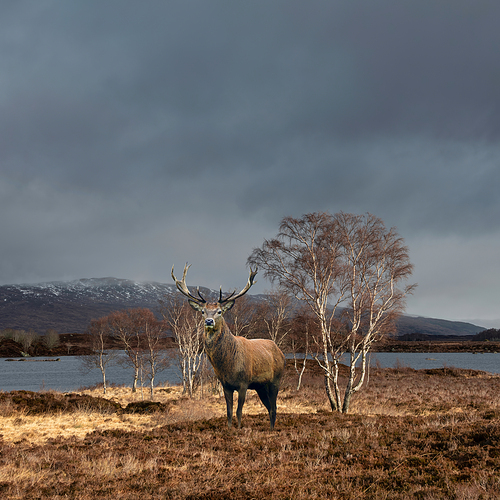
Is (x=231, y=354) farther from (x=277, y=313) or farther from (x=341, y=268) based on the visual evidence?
(x=277, y=313)

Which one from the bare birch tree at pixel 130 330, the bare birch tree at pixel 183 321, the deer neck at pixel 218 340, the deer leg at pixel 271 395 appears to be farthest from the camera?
the bare birch tree at pixel 130 330

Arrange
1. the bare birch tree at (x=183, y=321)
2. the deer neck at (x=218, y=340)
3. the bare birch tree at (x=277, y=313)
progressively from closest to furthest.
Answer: the deer neck at (x=218, y=340) < the bare birch tree at (x=183, y=321) < the bare birch tree at (x=277, y=313)

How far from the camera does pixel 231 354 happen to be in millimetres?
10117

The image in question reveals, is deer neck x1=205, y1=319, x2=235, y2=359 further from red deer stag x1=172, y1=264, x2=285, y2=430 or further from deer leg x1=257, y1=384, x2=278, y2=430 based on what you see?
deer leg x1=257, y1=384, x2=278, y2=430

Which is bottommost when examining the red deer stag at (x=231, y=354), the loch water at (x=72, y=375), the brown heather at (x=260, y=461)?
the loch water at (x=72, y=375)

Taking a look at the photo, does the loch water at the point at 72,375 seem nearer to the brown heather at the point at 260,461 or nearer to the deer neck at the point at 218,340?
the brown heather at the point at 260,461

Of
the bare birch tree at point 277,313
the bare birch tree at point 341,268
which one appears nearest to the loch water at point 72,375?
the bare birch tree at point 277,313

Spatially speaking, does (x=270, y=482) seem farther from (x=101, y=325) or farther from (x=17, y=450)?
(x=101, y=325)

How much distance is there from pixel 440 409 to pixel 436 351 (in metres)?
127

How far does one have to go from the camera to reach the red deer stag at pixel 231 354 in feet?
32.1

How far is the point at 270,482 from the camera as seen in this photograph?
6.26 meters

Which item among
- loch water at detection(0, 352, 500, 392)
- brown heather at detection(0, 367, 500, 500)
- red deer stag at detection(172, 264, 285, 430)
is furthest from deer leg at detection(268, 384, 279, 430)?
loch water at detection(0, 352, 500, 392)

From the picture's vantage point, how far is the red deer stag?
979cm

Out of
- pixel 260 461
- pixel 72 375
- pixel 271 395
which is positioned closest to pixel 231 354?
pixel 260 461
